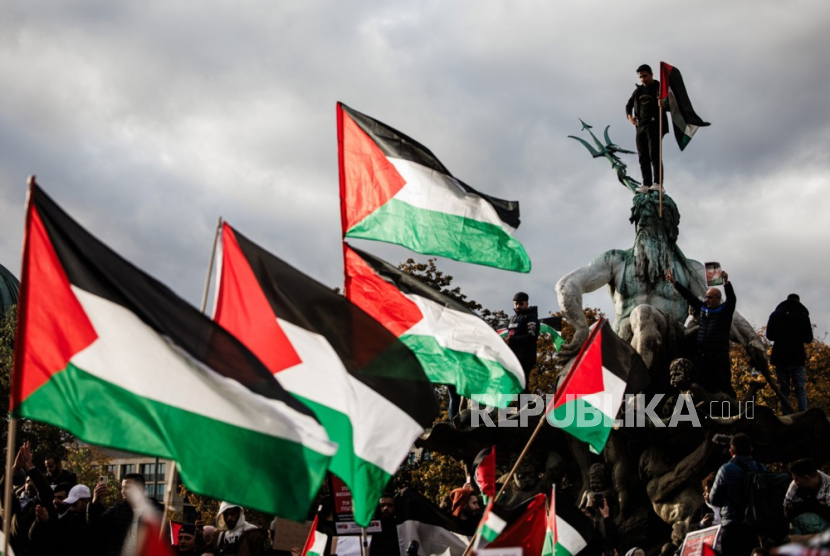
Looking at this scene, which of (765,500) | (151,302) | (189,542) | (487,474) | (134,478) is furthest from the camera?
(487,474)

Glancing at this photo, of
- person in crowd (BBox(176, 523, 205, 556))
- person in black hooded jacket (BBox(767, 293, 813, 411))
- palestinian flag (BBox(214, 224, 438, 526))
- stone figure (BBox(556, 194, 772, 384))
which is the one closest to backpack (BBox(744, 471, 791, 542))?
palestinian flag (BBox(214, 224, 438, 526))

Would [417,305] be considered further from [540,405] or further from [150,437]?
[540,405]

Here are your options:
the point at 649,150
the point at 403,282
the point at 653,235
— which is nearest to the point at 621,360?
the point at 403,282

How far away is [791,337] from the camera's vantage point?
1508 centimetres

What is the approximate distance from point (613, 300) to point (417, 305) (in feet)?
22.6

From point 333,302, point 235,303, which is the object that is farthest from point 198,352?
point 333,302

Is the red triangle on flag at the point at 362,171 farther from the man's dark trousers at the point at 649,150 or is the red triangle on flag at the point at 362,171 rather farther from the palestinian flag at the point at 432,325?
the man's dark trousers at the point at 649,150

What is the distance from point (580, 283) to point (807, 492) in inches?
302

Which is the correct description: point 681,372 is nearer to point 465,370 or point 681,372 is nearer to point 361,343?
point 465,370

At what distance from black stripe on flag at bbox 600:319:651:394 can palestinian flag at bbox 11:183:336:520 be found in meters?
4.34

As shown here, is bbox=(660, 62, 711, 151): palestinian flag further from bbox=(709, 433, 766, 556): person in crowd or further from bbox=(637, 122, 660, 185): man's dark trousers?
bbox=(709, 433, 766, 556): person in crowd

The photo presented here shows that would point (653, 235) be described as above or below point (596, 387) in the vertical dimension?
above

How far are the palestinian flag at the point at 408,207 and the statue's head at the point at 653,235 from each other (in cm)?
583

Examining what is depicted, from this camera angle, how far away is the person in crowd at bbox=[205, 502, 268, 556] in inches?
441
